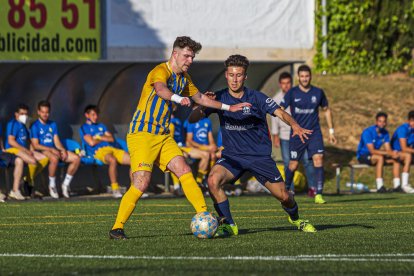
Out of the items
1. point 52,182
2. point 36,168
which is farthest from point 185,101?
point 52,182

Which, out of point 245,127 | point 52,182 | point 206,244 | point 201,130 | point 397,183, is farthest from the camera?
point 397,183

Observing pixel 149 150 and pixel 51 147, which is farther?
pixel 51 147

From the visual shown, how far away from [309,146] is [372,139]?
14.3ft

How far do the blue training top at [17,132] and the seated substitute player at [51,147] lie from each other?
0.14 meters

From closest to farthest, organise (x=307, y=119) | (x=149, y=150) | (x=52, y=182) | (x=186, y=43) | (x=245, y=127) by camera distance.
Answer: (x=149, y=150) < (x=186, y=43) < (x=245, y=127) < (x=307, y=119) < (x=52, y=182)

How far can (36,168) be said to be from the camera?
64.4 ft

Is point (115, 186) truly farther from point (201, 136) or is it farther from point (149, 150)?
point (149, 150)

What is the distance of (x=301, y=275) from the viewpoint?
7.91 meters

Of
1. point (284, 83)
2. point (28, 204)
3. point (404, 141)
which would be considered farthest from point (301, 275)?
point (404, 141)

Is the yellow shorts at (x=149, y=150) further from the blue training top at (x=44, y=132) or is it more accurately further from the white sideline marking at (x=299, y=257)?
the blue training top at (x=44, y=132)

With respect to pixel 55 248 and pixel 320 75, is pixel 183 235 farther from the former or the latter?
pixel 320 75

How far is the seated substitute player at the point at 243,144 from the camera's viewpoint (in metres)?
11.7

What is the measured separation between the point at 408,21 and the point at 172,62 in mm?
18677

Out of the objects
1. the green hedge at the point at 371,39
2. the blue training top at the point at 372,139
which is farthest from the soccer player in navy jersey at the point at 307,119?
the green hedge at the point at 371,39
